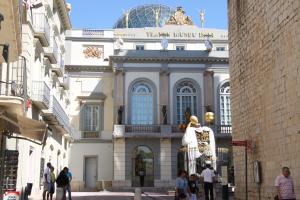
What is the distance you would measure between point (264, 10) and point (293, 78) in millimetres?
3285

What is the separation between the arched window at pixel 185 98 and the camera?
40469 mm

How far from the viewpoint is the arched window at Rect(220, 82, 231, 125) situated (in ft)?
133

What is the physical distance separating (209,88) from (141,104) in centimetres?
556

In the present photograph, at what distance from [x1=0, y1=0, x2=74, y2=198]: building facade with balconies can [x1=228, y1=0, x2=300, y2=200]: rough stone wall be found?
22.2 feet

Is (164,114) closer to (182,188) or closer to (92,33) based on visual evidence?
(92,33)

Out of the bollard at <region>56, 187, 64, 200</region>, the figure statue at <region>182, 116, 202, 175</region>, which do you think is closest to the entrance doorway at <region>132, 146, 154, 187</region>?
the bollard at <region>56, 187, 64, 200</region>

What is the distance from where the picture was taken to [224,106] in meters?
40.8

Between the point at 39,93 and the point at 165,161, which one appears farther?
the point at 165,161

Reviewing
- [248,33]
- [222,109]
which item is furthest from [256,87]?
[222,109]

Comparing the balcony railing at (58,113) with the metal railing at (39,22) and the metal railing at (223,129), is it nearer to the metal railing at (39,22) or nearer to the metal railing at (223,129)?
the metal railing at (39,22)

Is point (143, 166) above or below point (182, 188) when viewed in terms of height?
above

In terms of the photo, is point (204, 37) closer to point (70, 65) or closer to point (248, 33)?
point (70, 65)

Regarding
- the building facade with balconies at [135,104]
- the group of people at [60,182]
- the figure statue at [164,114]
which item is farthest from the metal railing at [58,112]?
the figure statue at [164,114]

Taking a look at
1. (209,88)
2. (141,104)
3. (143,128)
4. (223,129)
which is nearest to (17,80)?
(143,128)
